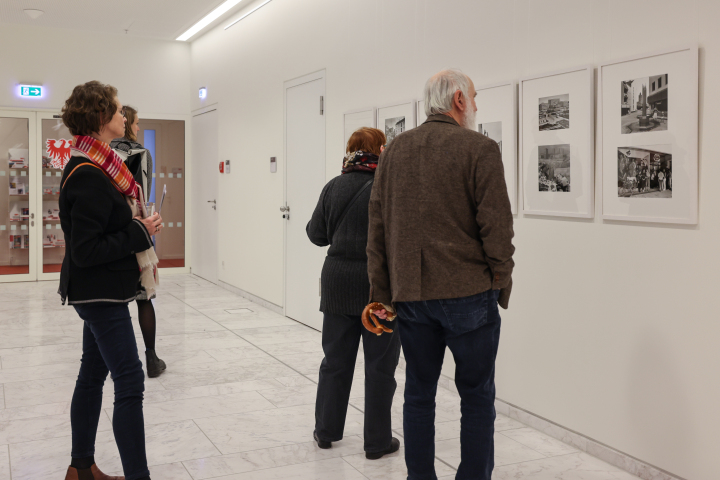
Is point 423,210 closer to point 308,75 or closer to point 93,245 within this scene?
point 93,245

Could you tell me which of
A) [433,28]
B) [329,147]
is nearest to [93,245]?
[433,28]

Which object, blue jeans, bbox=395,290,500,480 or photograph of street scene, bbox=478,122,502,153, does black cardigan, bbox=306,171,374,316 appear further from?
photograph of street scene, bbox=478,122,502,153

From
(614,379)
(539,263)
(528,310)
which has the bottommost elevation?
(614,379)

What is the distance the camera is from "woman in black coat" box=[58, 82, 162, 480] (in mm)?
2195

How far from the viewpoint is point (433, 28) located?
4.13 meters

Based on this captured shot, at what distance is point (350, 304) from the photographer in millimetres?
2824

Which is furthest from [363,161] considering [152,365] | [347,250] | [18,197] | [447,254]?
[18,197]

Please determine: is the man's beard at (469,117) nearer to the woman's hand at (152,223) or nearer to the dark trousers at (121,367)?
the woman's hand at (152,223)

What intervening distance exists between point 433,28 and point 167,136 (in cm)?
615

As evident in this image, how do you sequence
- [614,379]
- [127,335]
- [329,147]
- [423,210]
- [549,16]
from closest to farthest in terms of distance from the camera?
[423,210]
[127,335]
[614,379]
[549,16]
[329,147]

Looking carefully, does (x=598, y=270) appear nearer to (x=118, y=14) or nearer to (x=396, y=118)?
(x=396, y=118)

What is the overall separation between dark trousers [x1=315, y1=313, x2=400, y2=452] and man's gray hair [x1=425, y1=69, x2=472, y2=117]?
102 cm

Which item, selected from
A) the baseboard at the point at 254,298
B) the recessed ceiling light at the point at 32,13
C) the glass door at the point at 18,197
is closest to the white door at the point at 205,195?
the baseboard at the point at 254,298

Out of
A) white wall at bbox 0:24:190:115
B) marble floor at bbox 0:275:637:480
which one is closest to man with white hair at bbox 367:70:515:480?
marble floor at bbox 0:275:637:480
